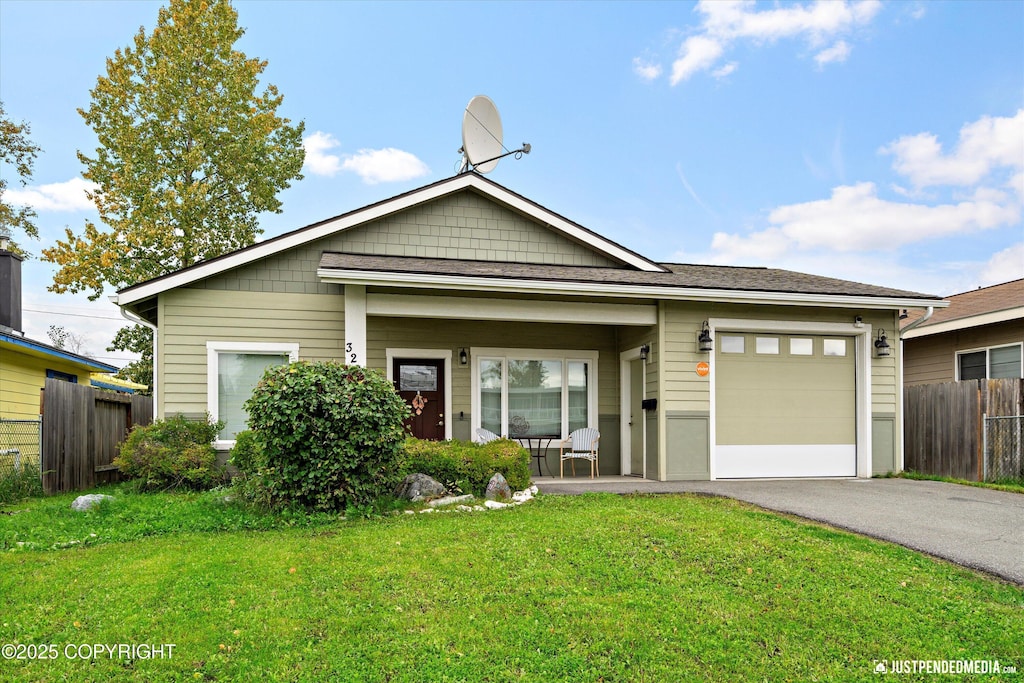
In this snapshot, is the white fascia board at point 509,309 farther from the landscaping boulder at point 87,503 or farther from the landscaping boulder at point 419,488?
the landscaping boulder at point 87,503

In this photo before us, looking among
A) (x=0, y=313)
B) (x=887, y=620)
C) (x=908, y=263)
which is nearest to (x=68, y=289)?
(x=0, y=313)

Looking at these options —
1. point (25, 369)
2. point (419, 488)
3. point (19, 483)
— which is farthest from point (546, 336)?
point (25, 369)

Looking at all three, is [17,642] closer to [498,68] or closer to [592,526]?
[592,526]

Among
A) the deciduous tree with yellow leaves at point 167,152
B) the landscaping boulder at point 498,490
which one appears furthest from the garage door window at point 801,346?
the deciduous tree with yellow leaves at point 167,152

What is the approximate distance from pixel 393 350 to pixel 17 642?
725cm

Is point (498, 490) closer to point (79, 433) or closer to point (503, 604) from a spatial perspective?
point (503, 604)

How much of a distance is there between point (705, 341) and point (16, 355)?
12.3 metres

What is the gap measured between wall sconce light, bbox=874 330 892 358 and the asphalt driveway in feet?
6.61

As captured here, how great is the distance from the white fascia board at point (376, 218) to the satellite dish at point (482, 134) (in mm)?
706

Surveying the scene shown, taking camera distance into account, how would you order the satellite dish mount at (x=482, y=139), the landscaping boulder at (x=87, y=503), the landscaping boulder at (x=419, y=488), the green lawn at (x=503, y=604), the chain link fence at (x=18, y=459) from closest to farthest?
1. the green lawn at (x=503, y=604)
2. the landscaping boulder at (x=87, y=503)
3. the landscaping boulder at (x=419, y=488)
4. the chain link fence at (x=18, y=459)
5. the satellite dish mount at (x=482, y=139)

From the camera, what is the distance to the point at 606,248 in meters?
11.1

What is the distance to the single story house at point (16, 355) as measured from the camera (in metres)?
11.9

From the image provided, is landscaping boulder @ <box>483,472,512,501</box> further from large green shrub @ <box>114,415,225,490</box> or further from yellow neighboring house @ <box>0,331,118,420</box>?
yellow neighboring house @ <box>0,331,118,420</box>

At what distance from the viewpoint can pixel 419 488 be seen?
25.3 feet
